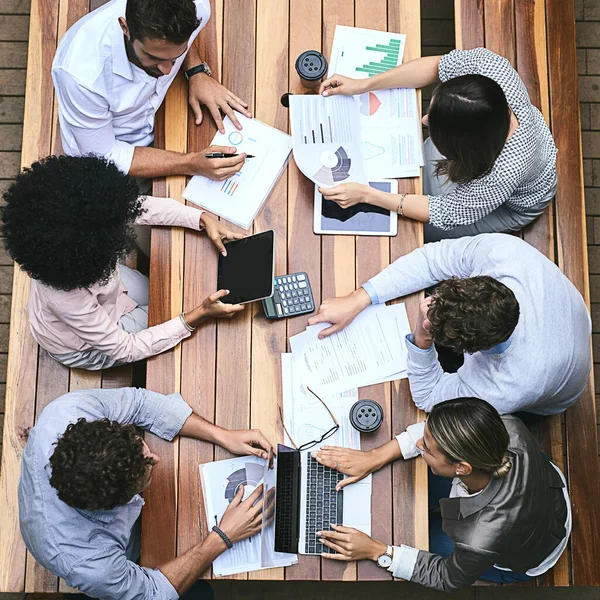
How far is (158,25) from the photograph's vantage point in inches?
69.7

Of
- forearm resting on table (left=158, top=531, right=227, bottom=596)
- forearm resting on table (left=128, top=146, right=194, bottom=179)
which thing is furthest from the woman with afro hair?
forearm resting on table (left=158, top=531, right=227, bottom=596)

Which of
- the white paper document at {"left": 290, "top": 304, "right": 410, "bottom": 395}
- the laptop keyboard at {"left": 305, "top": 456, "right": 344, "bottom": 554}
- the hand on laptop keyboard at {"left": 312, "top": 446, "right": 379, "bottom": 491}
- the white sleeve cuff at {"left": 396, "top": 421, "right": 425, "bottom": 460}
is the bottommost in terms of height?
the laptop keyboard at {"left": 305, "top": 456, "right": 344, "bottom": 554}

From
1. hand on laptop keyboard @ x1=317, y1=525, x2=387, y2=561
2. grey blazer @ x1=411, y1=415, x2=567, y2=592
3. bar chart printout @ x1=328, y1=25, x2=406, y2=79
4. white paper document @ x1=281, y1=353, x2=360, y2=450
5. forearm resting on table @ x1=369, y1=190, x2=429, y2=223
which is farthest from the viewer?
bar chart printout @ x1=328, y1=25, x2=406, y2=79

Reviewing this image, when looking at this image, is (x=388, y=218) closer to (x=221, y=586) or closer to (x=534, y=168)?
(x=534, y=168)

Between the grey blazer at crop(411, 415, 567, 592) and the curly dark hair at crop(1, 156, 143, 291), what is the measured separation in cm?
111

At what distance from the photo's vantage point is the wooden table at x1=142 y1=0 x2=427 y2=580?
1.86 meters

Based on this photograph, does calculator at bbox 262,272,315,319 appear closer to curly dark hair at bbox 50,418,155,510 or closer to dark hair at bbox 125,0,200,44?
curly dark hair at bbox 50,418,155,510

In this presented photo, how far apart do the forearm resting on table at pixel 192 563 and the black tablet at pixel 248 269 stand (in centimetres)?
66

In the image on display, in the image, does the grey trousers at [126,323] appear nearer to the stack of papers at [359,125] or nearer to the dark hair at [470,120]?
the stack of papers at [359,125]

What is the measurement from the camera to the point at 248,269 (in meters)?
1.95

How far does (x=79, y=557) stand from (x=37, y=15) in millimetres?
1741

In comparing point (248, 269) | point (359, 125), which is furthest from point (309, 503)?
point (359, 125)

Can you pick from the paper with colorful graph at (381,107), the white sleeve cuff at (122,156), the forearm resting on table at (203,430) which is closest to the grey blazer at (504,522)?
the forearm resting on table at (203,430)

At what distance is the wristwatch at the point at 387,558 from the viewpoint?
5.89 feet
